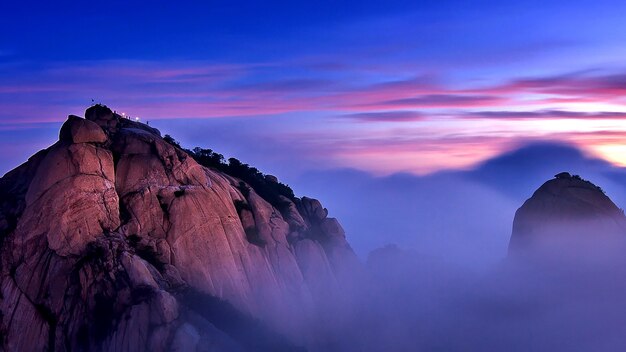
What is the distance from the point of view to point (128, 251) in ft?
246

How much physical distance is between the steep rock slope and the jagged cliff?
238ft

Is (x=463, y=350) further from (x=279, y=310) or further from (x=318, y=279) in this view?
(x=279, y=310)

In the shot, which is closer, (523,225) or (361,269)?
(361,269)

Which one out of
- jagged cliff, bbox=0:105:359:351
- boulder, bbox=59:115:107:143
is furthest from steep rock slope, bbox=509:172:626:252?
boulder, bbox=59:115:107:143

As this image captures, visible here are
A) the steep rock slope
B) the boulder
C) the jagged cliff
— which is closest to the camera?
the jagged cliff

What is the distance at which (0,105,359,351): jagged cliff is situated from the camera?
71.4 metres

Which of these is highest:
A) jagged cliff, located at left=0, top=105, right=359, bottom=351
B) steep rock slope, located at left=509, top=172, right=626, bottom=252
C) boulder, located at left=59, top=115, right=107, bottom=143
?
steep rock slope, located at left=509, top=172, right=626, bottom=252

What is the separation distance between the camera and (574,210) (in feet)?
477

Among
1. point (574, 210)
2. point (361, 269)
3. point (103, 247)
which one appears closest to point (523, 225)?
point (574, 210)

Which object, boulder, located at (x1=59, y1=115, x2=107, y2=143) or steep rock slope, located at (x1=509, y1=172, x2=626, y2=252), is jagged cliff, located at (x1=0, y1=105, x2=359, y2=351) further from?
steep rock slope, located at (x1=509, y1=172, x2=626, y2=252)

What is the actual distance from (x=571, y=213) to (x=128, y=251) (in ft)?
339

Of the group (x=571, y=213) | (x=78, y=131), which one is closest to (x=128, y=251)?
(x=78, y=131)

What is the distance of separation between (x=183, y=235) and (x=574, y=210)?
94399mm

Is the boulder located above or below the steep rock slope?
below
